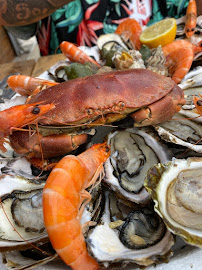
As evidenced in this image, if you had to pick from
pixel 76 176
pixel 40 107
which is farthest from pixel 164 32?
pixel 76 176

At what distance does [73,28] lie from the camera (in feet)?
6.46

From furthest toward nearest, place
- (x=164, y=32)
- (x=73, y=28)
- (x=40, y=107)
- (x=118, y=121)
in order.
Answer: (x=73, y=28) < (x=164, y=32) < (x=118, y=121) < (x=40, y=107)

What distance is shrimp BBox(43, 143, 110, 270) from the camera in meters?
0.55

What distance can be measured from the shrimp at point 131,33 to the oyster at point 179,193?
97 centimetres

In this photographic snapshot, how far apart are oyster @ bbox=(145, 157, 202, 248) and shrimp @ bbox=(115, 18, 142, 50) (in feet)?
3.17

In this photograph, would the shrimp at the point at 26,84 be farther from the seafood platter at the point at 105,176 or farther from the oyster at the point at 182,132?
the oyster at the point at 182,132

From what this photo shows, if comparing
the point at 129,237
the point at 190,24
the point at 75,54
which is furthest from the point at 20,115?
the point at 190,24

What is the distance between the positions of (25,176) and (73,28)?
5.06ft

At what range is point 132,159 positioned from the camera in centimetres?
85

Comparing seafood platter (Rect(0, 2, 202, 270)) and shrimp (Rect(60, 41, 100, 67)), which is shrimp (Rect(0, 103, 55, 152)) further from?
shrimp (Rect(60, 41, 100, 67))

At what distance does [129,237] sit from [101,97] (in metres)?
0.47

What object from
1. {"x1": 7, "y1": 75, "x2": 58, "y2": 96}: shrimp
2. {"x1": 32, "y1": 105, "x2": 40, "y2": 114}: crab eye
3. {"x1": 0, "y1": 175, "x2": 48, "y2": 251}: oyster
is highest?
{"x1": 32, "y1": 105, "x2": 40, "y2": 114}: crab eye

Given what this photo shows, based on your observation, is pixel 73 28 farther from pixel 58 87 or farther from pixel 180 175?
pixel 180 175

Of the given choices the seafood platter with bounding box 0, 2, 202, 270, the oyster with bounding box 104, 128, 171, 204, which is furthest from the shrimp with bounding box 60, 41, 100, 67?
the oyster with bounding box 104, 128, 171, 204
